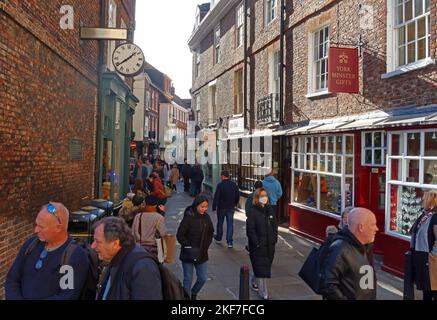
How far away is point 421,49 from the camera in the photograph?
802 centimetres

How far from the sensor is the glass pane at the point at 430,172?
7328mm

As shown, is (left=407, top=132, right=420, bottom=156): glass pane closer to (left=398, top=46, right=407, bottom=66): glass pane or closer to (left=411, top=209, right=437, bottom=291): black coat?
(left=398, top=46, right=407, bottom=66): glass pane

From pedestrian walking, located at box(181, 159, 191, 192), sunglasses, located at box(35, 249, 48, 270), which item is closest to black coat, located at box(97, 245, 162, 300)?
sunglasses, located at box(35, 249, 48, 270)

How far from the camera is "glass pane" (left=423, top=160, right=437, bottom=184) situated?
24.0 feet

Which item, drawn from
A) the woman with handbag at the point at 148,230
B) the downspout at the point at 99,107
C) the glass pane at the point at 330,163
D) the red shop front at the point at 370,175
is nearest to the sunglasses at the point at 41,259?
the woman with handbag at the point at 148,230

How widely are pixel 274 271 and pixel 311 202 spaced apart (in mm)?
3891

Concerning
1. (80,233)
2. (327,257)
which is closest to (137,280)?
(327,257)

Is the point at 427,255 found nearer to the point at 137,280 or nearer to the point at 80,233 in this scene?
the point at 137,280

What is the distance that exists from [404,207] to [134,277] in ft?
21.4

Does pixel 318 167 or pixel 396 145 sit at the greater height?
pixel 396 145

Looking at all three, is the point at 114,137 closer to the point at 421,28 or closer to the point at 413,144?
the point at 413,144

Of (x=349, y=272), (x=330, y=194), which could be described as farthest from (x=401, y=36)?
(x=349, y=272)

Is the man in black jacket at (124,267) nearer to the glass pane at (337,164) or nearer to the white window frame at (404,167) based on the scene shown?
the white window frame at (404,167)

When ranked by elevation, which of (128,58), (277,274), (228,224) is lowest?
(277,274)
